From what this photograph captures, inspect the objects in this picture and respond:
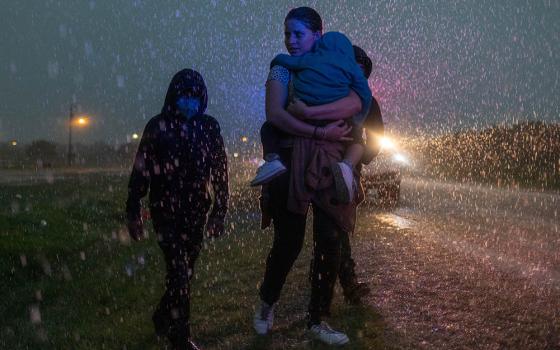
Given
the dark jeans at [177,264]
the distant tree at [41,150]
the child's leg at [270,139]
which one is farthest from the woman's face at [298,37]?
the distant tree at [41,150]

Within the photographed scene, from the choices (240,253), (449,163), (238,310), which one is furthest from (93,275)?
(449,163)

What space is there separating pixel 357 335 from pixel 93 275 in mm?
3822

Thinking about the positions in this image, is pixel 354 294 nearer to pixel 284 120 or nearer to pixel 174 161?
pixel 284 120

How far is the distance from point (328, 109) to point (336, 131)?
15 centimetres

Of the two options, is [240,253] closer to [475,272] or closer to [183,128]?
[475,272]

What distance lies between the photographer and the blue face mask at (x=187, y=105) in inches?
132

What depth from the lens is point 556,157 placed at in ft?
123

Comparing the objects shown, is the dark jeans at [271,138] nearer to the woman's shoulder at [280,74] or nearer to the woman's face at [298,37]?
the woman's shoulder at [280,74]

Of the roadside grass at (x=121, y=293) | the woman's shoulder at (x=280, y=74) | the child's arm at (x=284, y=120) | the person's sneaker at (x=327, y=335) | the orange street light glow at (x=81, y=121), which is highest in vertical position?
the woman's shoulder at (x=280, y=74)

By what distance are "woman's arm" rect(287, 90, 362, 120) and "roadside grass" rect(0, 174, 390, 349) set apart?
57.7 inches

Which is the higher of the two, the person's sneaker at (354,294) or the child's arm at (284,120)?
the child's arm at (284,120)

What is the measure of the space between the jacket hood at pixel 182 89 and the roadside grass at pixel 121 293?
157cm

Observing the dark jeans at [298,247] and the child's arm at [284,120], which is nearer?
the child's arm at [284,120]

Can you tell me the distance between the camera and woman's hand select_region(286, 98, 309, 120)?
3160 mm
